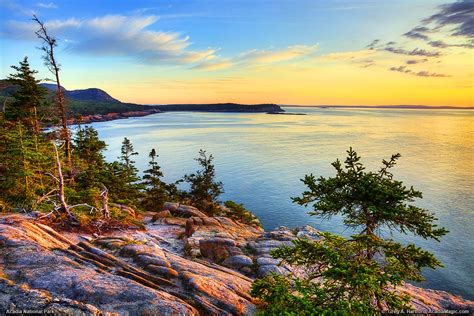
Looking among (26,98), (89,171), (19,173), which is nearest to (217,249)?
(19,173)

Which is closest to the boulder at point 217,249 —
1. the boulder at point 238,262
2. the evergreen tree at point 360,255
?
the boulder at point 238,262

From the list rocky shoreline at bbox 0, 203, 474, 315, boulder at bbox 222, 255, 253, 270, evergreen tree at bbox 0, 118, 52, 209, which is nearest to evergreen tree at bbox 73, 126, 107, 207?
Result: evergreen tree at bbox 0, 118, 52, 209

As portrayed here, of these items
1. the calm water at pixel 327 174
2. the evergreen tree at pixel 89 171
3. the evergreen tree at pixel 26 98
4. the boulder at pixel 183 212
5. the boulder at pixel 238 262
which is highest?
the evergreen tree at pixel 26 98

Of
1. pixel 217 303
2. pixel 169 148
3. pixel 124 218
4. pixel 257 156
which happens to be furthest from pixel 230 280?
pixel 169 148

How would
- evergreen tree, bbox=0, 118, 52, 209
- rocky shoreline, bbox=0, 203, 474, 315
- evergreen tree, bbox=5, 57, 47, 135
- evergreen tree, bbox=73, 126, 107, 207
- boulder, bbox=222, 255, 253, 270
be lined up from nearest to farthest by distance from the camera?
rocky shoreline, bbox=0, 203, 474, 315 < boulder, bbox=222, 255, 253, 270 < evergreen tree, bbox=0, 118, 52, 209 < evergreen tree, bbox=73, 126, 107, 207 < evergreen tree, bbox=5, 57, 47, 135

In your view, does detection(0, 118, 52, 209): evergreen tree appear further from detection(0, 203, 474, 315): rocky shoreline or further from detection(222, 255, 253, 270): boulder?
detection(222, 255, 253, 270): boulder

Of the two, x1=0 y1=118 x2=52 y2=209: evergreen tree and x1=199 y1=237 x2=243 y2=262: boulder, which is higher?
x1=0 y1=118 x2=52 y2=209: evergreen tree

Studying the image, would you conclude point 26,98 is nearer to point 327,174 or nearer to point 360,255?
point 360,255

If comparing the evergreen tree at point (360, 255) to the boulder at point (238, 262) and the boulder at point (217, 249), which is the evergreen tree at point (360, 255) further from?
the boulder at point (217, 249)

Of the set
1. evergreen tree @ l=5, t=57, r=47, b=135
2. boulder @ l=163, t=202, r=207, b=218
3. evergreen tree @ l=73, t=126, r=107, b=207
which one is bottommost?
boulder @ l=163, t=202, r=207, b=218

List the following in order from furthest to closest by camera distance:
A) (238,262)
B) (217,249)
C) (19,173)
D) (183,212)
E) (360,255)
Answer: (183,212), (19,173), (217,249), (238,262), (360,255)

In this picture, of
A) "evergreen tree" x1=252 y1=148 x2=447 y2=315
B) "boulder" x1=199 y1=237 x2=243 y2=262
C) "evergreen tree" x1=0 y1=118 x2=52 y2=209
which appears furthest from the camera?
"evergreen tree" x1=0 y1=118 x2=52 y2=209

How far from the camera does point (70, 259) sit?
445 inches

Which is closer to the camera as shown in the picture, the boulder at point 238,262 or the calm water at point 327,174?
the boulder at point 238,262
